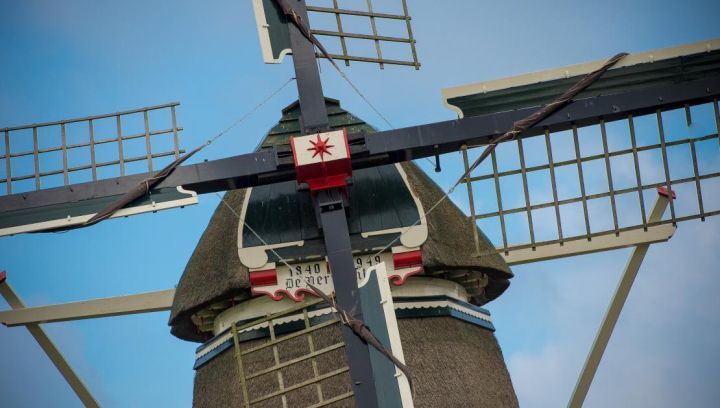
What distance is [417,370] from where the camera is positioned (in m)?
11.3

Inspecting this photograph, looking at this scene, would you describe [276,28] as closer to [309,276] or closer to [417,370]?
[309,276]

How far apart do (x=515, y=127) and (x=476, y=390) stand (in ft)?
6.10

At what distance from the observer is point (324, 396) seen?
11.3m

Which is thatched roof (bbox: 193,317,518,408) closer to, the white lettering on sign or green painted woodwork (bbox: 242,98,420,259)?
the white lettering on sign

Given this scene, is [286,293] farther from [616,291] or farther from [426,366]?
[616,291]

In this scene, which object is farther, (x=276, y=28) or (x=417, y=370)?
(x=276, y=28)

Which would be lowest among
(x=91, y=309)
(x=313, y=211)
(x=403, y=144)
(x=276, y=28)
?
(x=91, y=309)

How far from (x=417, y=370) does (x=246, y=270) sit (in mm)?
1366

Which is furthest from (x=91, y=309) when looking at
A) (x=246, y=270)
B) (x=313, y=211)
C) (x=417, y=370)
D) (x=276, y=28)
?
(x=417, y=370)

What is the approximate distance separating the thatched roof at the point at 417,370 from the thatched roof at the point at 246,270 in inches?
15.4

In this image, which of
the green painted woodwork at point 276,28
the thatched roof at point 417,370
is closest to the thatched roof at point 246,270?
the thatched roof at point 417,370

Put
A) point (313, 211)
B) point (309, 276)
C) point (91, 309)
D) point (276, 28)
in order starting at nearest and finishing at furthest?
point (309, 276) → point (313, 211) → point (276, 28) → point (91, 309)

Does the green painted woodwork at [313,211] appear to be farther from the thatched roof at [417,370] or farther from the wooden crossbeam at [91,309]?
the wooden crossbeam at [91,309]

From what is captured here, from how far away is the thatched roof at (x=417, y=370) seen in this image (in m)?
11.3
